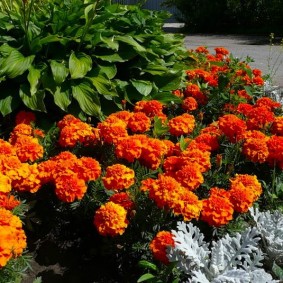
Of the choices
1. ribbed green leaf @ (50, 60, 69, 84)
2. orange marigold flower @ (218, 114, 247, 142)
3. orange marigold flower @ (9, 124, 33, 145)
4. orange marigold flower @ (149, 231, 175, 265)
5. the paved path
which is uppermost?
ribbed green leaf @ (50, 60, 69, 84)

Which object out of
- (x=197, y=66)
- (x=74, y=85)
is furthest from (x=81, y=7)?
(x=197, y=66)

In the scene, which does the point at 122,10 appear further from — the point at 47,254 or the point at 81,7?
the point at 47,254

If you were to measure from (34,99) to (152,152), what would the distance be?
1.22 m

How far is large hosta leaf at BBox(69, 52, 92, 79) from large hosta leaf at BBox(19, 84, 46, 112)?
27cm

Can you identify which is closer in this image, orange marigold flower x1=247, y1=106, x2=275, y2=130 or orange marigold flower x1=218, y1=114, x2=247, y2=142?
orange marigold flower x1=218, y1=114, x2=247, y2=142

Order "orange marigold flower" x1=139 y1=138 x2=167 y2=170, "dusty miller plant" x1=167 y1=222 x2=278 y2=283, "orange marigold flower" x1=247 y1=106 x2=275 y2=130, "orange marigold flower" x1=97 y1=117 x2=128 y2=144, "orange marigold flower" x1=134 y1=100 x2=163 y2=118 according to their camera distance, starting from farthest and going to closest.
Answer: "orange marigold flower" x1=134 y1=100 x2=163 y2=118, "orange marigold flower" x1=247 y1=106 x2=275 y2=130, "orange marigold flower" x1=97 y1=117 x2=128 y2=144, "orange marigold flower" x1=139 y1=138 x2=167 y2=170, "dusty miller plant" x1=167 y1=222 x2=278 y2=283

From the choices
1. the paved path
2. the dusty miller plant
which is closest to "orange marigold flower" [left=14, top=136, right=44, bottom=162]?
the dusty miller plant

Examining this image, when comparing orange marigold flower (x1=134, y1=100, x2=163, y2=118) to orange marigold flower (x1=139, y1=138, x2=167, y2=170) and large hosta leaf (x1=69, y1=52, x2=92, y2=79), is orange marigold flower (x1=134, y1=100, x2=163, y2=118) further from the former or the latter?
orange marigold flower (x1=139, y1=138, x2=167, y2=170)

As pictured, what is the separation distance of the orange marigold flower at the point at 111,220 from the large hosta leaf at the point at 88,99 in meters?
1.45

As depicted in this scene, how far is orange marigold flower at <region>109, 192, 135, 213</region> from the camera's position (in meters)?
2.33

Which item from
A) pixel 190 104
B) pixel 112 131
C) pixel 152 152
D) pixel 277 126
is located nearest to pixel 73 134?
pixel 112 131

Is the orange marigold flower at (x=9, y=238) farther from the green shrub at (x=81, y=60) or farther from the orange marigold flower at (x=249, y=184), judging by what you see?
the green shrub at (x=81, y=60)

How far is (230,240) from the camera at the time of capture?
83.5 inches

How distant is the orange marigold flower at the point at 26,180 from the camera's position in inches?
95.0
